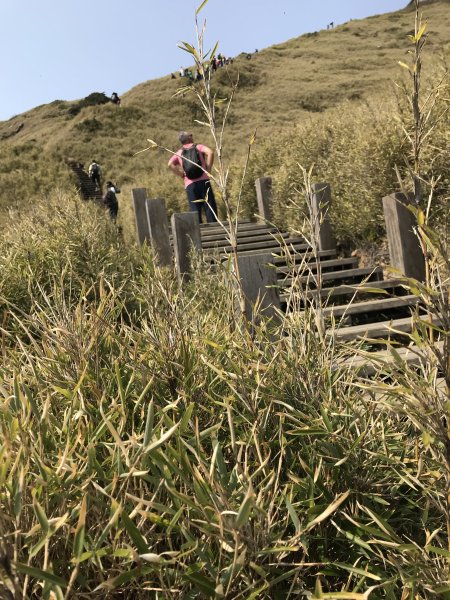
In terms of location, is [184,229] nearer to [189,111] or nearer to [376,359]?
[376,359]

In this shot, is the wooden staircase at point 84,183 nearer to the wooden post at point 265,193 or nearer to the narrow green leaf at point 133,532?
the wooden post at point 265,193

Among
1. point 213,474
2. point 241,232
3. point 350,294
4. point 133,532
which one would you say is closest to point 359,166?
point 350,294

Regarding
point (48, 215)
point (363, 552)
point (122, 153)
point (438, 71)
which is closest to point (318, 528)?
point (363, 552)

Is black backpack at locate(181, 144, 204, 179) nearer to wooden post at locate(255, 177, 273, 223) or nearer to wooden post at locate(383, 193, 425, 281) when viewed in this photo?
wooden post at locate(255, 177, 273, 223)

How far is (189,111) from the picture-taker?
4566 cm

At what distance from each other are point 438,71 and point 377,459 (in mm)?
6435

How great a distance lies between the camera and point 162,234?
554 centimetres

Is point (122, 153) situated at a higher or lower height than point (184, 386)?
higher

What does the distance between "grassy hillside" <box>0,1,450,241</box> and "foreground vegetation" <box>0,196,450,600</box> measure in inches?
574

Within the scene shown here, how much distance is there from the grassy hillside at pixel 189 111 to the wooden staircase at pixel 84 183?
91 centimetres

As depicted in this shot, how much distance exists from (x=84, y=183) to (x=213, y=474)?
30012 mm

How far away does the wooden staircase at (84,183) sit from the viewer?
89.3ft

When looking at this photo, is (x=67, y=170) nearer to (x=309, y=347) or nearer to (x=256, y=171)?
(x=256, y=171)

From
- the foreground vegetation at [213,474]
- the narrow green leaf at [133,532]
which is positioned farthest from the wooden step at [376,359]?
the narrow green leaf at [133,532]
